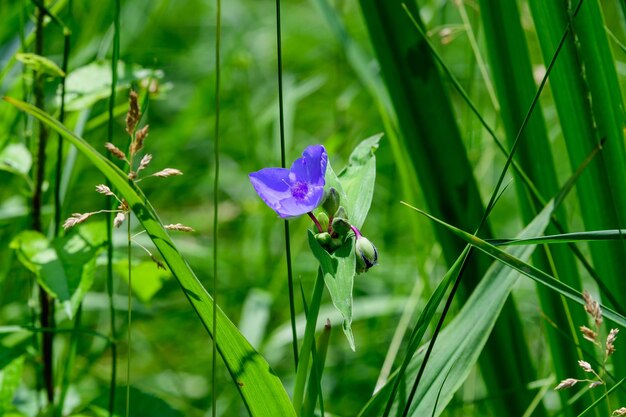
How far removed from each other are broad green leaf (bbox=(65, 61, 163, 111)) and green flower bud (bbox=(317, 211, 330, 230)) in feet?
1.69

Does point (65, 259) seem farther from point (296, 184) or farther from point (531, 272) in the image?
point (531, 272)

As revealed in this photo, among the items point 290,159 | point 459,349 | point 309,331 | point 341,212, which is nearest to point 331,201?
point 341,212

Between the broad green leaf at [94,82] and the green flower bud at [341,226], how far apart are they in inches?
21.7

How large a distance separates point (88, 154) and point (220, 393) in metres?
1.18

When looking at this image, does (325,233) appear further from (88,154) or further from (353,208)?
(88,154)

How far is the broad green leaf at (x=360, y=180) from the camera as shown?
0.84 m

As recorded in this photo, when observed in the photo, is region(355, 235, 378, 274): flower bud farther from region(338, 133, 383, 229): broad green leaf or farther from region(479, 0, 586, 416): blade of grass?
region(479, 0, 586, 416): blade of grass

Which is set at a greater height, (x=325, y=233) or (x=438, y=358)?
(x=325, y=233)

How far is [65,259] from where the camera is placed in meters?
1.12

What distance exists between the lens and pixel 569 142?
1137 mm

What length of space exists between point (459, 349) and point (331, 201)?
271 mm

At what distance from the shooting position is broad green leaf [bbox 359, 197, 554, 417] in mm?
894

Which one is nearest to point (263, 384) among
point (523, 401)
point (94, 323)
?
point (523, 401)

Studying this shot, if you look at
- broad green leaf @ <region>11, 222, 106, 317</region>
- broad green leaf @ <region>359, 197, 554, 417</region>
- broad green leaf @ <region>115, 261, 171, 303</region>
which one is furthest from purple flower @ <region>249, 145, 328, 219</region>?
broad green leaf @ <region>115, 261, 171, 303</region>
